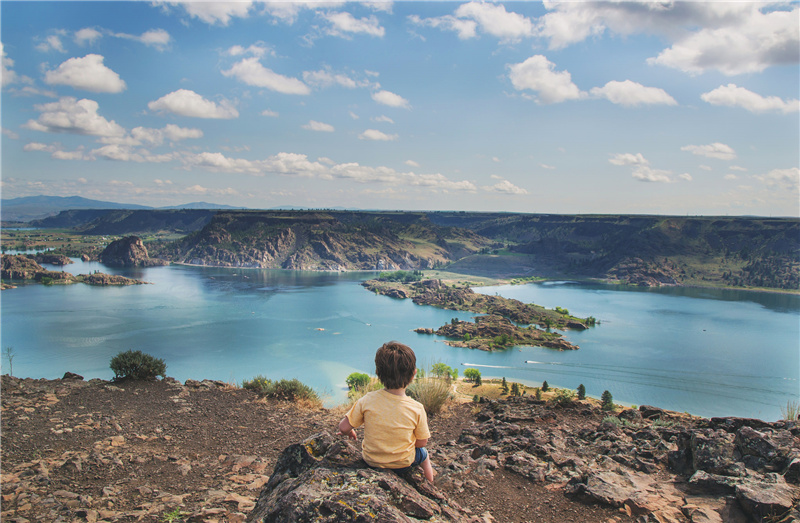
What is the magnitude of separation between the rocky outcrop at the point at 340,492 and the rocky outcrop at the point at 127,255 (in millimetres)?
192842

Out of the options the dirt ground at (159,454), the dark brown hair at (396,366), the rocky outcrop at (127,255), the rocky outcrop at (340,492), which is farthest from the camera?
the rocky outcrop at (127,255)

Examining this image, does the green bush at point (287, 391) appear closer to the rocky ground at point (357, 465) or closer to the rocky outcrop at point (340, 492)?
the rocky ground at point (357, 465)

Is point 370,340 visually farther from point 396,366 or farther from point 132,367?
point 396,366

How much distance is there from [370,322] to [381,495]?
82871 mm

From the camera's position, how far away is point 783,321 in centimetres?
8919

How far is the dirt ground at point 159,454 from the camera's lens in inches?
205

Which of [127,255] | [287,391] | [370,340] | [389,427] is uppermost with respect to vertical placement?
[389,427]

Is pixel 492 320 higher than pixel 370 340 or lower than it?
higher

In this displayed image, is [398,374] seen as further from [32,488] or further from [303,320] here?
[303,320]

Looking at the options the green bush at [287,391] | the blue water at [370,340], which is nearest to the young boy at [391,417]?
the green bush at [287,391]

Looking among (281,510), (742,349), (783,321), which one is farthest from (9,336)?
(783,321)

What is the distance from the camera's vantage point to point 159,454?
7.08m

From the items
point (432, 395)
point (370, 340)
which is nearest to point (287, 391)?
point (432, 395)

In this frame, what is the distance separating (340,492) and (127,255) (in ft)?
649
